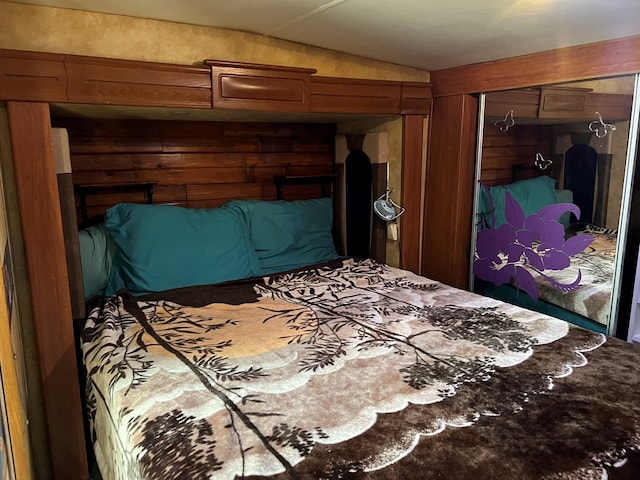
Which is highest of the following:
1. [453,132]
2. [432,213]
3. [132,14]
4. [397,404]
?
[132,14]

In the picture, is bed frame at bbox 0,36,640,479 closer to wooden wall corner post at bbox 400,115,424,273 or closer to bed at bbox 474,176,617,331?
wooden wall corner post at bbox 400,115,424,273

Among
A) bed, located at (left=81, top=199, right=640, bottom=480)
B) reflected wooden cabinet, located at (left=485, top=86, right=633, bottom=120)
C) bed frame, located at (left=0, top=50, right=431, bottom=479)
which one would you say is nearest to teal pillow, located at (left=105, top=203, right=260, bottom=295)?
bed, located at (left=81, top=199, right=640, bottom=480)

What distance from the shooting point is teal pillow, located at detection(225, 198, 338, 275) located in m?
2.63

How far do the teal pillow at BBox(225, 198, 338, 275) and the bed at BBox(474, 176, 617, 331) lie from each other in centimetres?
99

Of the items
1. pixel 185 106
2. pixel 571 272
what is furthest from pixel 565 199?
pixel 185 106

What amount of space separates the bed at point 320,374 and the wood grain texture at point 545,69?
39.6 inches

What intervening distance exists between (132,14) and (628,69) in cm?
194

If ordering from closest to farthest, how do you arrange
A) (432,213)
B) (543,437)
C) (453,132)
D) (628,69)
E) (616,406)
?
(543,437)
(616,406)
(628,69)
(453,132)
(432,213)

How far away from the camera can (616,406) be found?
130cm

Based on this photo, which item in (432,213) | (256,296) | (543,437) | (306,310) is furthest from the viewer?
(432,213)

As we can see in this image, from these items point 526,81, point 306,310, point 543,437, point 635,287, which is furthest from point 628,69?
point 306,310

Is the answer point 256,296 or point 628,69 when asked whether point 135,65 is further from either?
point 628,69

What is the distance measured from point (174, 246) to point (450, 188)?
1.48 m

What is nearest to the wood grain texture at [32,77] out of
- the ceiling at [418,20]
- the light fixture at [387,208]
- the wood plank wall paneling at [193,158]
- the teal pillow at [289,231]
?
the ceiling at [418,20]
